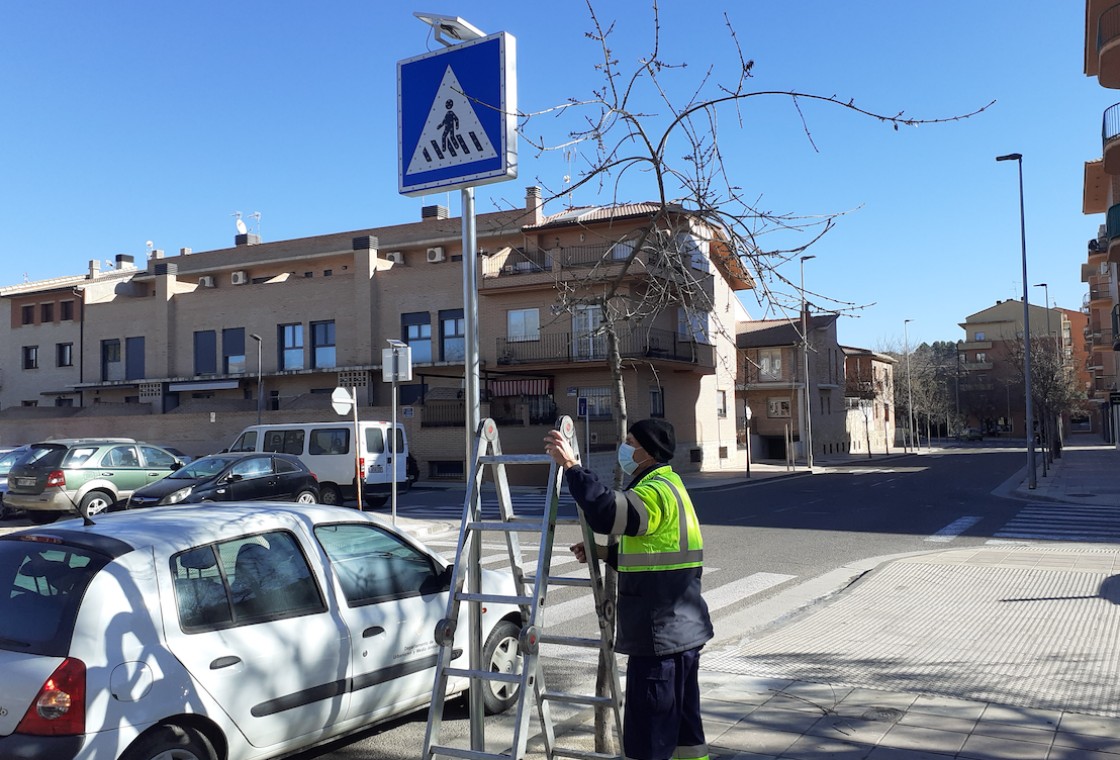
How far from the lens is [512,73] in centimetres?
457

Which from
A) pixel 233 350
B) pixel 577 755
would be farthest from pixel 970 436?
pixel 577 755

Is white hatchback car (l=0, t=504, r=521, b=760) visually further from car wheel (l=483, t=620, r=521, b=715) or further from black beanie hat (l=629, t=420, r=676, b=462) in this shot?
black beanie hat (l=629, t=420, r=676, b=462)

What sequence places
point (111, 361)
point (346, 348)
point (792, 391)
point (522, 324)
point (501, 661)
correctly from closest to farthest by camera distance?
point (501, 661) → point (522, 324) → point (346, 348) → point (111, 361) → point (792, 391)

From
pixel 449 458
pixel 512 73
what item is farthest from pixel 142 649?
pixel 449 458

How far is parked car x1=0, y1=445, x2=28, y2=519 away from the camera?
63.8 feet

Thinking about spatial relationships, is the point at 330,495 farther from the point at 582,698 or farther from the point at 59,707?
the point at 59,707

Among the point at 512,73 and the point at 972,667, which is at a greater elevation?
the point at 512,73

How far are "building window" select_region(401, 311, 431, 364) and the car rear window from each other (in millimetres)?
35436

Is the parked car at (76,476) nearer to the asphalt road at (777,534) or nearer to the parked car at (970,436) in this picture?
the asphalt road at (777,534)

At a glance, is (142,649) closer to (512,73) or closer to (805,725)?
(512,73)

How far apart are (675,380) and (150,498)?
26830 millimetres

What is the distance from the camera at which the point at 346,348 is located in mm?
41531

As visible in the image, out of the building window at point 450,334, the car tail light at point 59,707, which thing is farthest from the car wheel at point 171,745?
the building window at point 450,334

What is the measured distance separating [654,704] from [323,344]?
40.3 metres
